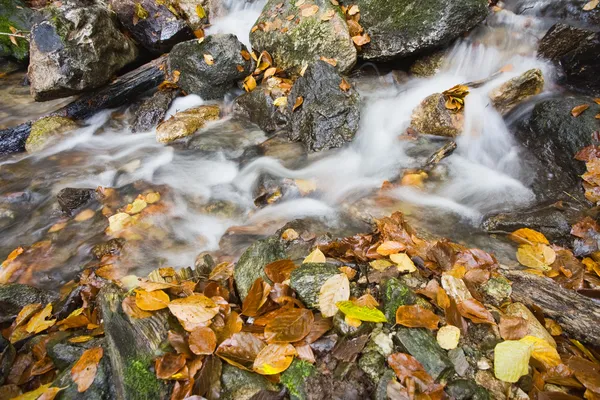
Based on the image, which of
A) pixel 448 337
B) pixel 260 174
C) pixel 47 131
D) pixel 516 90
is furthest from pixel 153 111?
pixel 448 337

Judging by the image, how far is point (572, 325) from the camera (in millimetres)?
2619

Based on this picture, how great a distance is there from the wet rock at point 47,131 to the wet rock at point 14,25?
3.56 meters

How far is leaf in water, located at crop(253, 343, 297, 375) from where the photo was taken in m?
2.21

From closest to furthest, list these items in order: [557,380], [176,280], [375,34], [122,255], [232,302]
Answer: [557,380] < [232,302] < [176,280] < [122,255] < [375,34]

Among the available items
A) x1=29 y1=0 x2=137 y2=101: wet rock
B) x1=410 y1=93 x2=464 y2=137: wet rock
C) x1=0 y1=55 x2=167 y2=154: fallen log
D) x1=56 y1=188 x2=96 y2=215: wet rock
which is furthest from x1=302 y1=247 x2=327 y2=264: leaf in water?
x1=0 y1=55 x2=167 y2=154: fallen log

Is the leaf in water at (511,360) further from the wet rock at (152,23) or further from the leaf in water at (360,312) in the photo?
the wet rock at (152,23)

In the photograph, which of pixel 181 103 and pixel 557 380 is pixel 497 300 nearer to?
pixel 557 380

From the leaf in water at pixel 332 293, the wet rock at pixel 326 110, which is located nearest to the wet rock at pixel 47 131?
the wet rock at pixel 326 110

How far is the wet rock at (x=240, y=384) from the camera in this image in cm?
214

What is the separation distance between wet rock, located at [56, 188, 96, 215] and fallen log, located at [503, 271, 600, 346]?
18.5ft

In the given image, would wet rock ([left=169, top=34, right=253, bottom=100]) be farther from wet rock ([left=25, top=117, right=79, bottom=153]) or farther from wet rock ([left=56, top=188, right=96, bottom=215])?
wet rock ([left=56, top=188, right=96, bottom=215])

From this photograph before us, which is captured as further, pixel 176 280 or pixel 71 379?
pixel 176 280

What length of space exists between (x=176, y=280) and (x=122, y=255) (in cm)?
158

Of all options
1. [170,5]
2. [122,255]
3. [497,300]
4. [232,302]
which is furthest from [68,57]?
[497,300]
